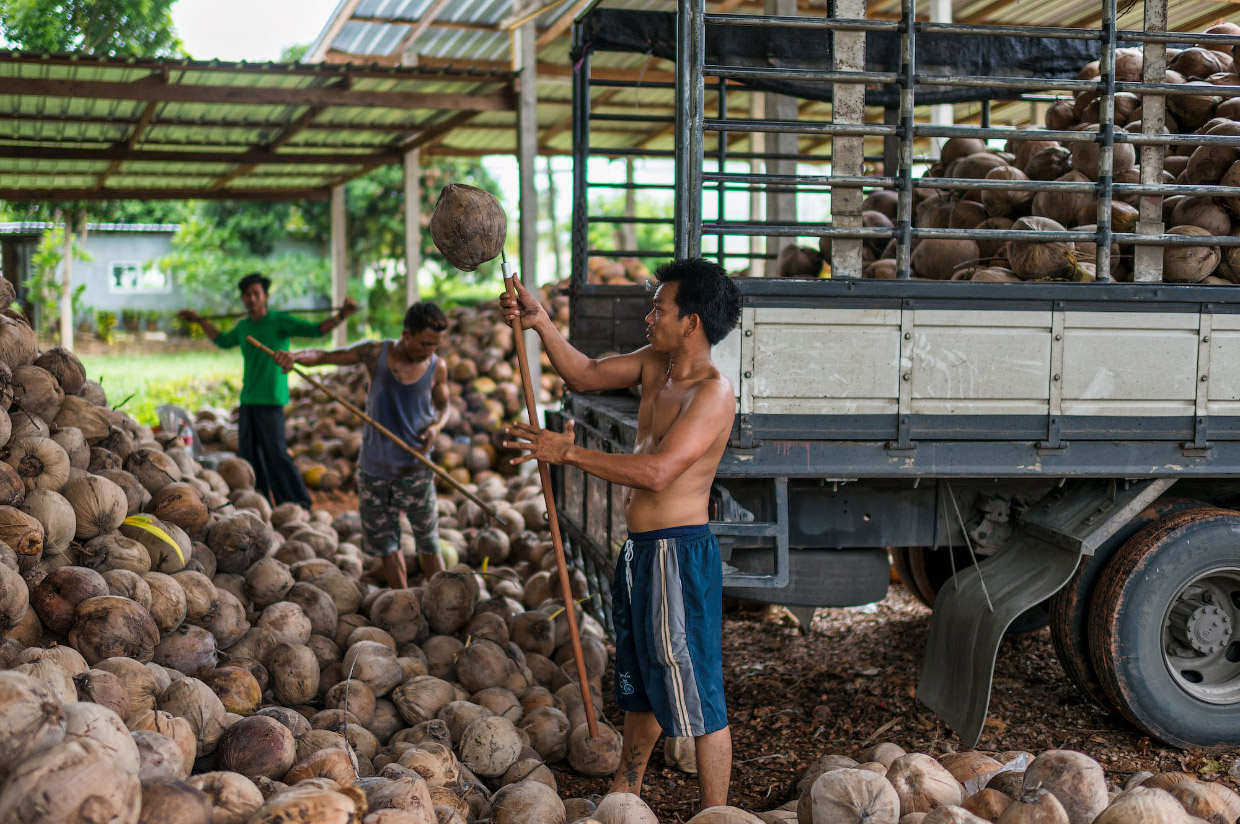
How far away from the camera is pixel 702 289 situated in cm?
344

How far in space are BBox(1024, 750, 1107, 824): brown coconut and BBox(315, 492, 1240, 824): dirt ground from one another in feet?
3.62

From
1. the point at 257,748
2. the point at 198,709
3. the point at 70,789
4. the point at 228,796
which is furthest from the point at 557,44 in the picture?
the point at 70,789

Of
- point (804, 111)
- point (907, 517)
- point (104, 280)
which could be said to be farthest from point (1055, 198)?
point (104, 280)

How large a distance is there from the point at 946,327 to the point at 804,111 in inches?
461

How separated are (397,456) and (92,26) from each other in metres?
13.0

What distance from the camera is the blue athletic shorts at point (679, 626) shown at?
3389mm

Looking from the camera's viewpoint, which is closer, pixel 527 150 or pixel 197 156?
pixel 527 150

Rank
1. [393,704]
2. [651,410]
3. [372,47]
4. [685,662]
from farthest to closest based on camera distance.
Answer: [372,47] → [393,704] → [651,410] → [685,662]

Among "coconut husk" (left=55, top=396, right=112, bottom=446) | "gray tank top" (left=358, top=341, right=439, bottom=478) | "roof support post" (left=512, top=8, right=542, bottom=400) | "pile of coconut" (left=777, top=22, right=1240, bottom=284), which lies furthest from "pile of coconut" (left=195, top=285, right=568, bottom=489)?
"pile of coconut" (left=777, top=22, right=1240, bottom=284)

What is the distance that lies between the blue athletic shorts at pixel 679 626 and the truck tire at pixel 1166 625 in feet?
5.91

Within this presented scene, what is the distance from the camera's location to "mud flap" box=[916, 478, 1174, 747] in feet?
13.5

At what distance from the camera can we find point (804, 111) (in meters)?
14.8

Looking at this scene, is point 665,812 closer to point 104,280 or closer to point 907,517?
point 907,517

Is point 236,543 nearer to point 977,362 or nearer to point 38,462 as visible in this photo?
point 38,462
